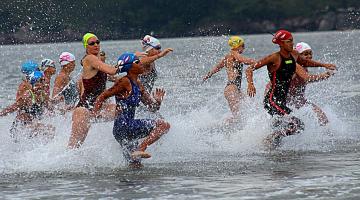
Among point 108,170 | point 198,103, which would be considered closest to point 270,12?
point 198,103

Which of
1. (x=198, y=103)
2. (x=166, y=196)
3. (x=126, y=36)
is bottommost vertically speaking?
(x=166, y=196)

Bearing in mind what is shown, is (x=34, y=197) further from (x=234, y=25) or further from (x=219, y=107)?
(x=234, y=25)

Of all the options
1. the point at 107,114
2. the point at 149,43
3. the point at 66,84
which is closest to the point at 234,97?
the point at 149,43

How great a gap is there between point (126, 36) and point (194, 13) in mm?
10685

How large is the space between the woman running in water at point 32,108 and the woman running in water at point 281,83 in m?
3.29

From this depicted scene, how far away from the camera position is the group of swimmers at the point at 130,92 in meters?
13.0

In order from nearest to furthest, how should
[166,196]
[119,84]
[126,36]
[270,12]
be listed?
[166,196] → [119,84] → [126,36] → [270,12]

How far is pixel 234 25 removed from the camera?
150750mm

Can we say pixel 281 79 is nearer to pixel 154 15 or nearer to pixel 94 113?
pixel 94 113

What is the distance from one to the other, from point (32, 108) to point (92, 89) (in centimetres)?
236

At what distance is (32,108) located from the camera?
1574cm

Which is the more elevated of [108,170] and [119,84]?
[119,84]

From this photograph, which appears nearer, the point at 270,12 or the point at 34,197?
the point at 34,197

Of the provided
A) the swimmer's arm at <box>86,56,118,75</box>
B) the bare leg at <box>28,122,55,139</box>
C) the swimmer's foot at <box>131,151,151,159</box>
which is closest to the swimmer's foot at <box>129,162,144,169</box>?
the swimmer's foot at <box>131,151,151,159</box>
